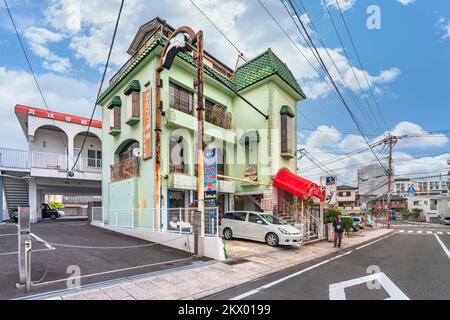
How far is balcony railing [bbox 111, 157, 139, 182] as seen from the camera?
14.2m

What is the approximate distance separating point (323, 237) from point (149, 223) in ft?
34.3

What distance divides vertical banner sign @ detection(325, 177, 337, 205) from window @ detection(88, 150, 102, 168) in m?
18.7

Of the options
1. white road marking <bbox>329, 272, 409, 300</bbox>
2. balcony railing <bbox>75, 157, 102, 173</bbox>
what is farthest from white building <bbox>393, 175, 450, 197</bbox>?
white road marking <bbox>329, 272, 409, 300</bbox>

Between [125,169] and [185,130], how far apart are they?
4.37 metres

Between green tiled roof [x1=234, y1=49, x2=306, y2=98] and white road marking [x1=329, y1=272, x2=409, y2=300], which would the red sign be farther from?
white road marking [x1=329, y1=272, x2=409, y2=300]

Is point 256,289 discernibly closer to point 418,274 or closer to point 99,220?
point 418,274

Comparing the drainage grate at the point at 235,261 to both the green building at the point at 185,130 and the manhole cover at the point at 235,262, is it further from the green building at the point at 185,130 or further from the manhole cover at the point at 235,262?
the green building at the point at 185,130

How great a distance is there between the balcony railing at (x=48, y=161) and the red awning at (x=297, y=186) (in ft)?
53.8

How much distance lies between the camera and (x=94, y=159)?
23.1 m

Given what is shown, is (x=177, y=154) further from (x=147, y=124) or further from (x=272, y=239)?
(x=272, y=239)

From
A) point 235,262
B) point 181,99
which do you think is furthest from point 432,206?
point 235,262

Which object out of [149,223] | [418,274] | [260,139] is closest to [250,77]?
[260,139]

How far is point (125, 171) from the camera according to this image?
1519cm
